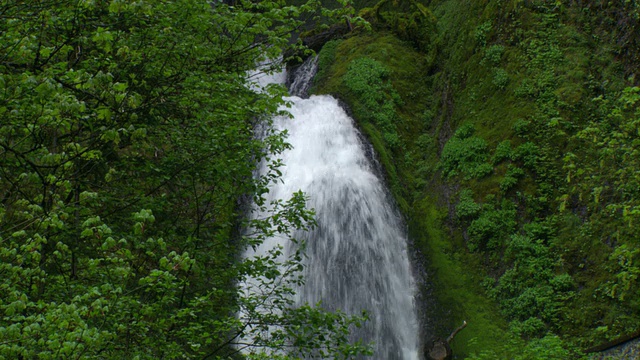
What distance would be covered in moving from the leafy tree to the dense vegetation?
14.0ft

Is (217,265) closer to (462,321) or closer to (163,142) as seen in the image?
(163,142)

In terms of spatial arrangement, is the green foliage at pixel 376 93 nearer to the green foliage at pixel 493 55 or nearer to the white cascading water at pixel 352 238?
the white cascading water at pixel 352 238

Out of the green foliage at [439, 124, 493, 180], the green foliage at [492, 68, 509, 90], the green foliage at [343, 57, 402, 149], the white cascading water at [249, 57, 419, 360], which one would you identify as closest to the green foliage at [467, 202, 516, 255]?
the green foliage at [439, 124, 493, 180]

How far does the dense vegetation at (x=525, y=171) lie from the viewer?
26.3 ft

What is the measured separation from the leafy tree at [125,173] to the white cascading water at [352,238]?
14.1 ft

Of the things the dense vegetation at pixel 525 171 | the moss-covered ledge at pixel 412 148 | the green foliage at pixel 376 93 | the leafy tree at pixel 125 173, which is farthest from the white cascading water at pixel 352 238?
the leafy tree at pixel 125 173

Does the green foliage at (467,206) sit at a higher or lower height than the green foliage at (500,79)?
lower

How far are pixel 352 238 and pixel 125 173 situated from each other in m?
7.94

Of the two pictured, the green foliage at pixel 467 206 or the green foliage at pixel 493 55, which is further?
the green foliage at pixel 493 55

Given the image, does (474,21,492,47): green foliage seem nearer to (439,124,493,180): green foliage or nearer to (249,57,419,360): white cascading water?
(439,124,493,180): green foliage

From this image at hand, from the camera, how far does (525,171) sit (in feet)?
35.7

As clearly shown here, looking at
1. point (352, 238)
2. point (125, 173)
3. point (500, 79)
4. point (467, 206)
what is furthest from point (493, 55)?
point (125, 173)

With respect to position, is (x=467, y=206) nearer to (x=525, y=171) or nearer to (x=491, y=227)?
(x=491, y=227)

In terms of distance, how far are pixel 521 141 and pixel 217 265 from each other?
856 centimetres
